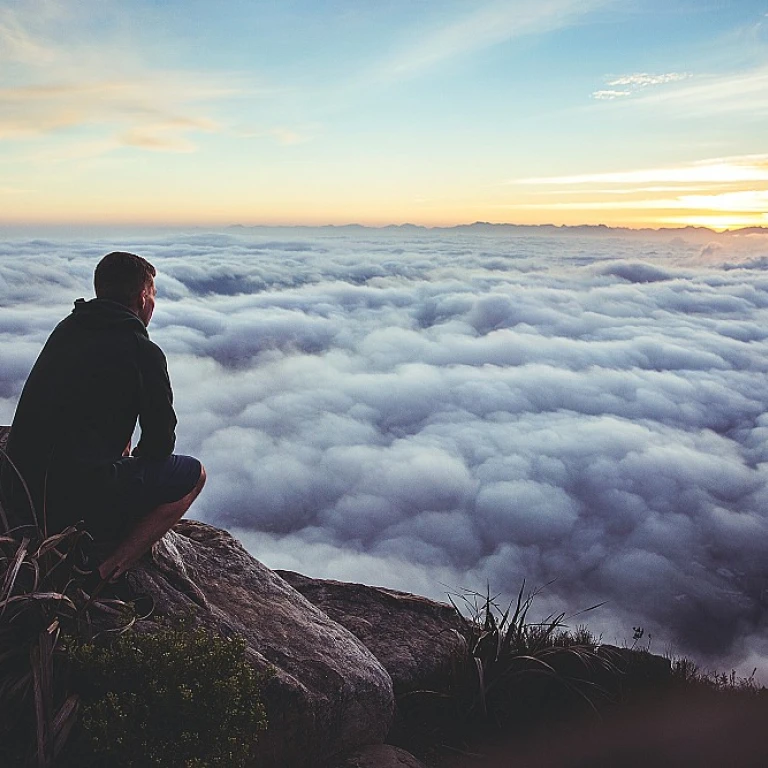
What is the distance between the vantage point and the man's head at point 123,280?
3.64 meters

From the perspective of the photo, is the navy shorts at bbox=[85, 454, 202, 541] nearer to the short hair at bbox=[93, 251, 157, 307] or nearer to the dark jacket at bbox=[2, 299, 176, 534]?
the dark jacket at bbox=[2, 299, 176, 534]

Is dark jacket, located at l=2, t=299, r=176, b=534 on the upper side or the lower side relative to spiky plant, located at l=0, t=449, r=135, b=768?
upper

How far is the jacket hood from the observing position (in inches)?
139

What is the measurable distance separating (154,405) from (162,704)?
4.64ft

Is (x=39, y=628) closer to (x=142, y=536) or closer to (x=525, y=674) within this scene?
(x=142, y=536)

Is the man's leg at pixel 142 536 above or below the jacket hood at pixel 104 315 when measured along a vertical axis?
below

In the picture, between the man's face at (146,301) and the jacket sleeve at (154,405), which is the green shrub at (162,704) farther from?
the man's face at (146,301)

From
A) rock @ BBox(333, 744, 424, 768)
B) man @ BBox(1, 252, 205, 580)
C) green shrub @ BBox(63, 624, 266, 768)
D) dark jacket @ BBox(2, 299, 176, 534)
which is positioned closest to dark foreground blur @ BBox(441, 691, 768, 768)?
rock @ BBox(333, 744, 424, 768)

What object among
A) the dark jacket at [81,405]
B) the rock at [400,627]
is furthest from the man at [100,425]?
the rock at [400,627]

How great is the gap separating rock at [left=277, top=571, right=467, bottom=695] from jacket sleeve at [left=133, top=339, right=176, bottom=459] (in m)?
2.80

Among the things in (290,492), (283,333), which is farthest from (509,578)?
(283,333)

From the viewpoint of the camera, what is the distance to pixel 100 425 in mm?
3527

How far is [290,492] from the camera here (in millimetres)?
56531

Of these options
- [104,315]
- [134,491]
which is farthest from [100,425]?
[104,315]
